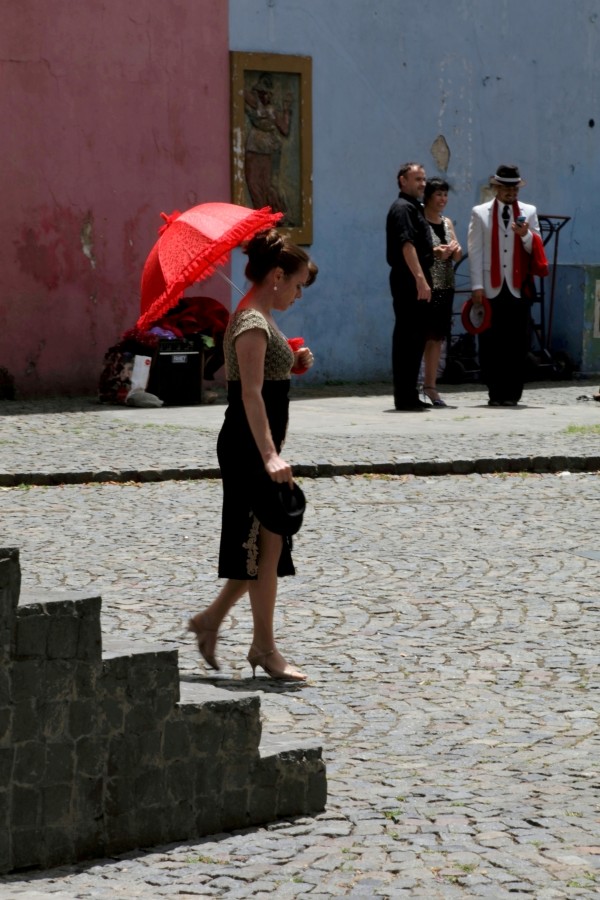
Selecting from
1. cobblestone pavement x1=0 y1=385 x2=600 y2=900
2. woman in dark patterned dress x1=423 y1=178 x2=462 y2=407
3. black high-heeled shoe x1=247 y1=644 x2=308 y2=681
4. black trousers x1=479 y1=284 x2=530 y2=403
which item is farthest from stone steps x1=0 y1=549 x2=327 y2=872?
woman in dark patterned dress x1=423 y1=178 x2=462 y2=407

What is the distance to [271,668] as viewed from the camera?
250 inches

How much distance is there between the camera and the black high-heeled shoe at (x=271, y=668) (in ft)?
20.8

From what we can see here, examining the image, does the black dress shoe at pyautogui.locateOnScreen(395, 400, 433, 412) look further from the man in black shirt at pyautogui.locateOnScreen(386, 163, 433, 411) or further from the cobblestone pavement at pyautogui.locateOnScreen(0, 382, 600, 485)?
the man in black shirt at pyautogui.locateOnScreen(386, 163, 433, 411)

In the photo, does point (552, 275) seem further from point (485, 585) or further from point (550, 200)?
point (485, 585)

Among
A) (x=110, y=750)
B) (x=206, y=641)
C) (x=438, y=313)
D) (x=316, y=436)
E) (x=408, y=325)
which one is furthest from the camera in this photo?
(x=438, y=313)

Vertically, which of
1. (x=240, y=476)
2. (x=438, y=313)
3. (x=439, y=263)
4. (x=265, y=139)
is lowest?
(x=240, y=476)

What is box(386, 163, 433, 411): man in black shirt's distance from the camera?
1562 cm

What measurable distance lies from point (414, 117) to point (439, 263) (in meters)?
4.94

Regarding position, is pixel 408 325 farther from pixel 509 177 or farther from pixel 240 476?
pixel 240 476

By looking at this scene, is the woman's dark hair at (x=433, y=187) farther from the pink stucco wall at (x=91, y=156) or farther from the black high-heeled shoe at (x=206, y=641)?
the black high-heeled shoe at (x=206, y=641)

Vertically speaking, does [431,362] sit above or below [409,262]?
below

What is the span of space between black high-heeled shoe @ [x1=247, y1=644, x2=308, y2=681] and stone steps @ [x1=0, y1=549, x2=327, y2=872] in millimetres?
1406

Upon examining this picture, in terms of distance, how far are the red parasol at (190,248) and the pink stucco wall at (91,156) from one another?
9.78 metres

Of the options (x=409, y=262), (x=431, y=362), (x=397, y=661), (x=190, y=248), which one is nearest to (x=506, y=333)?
(x=431, y=362)
